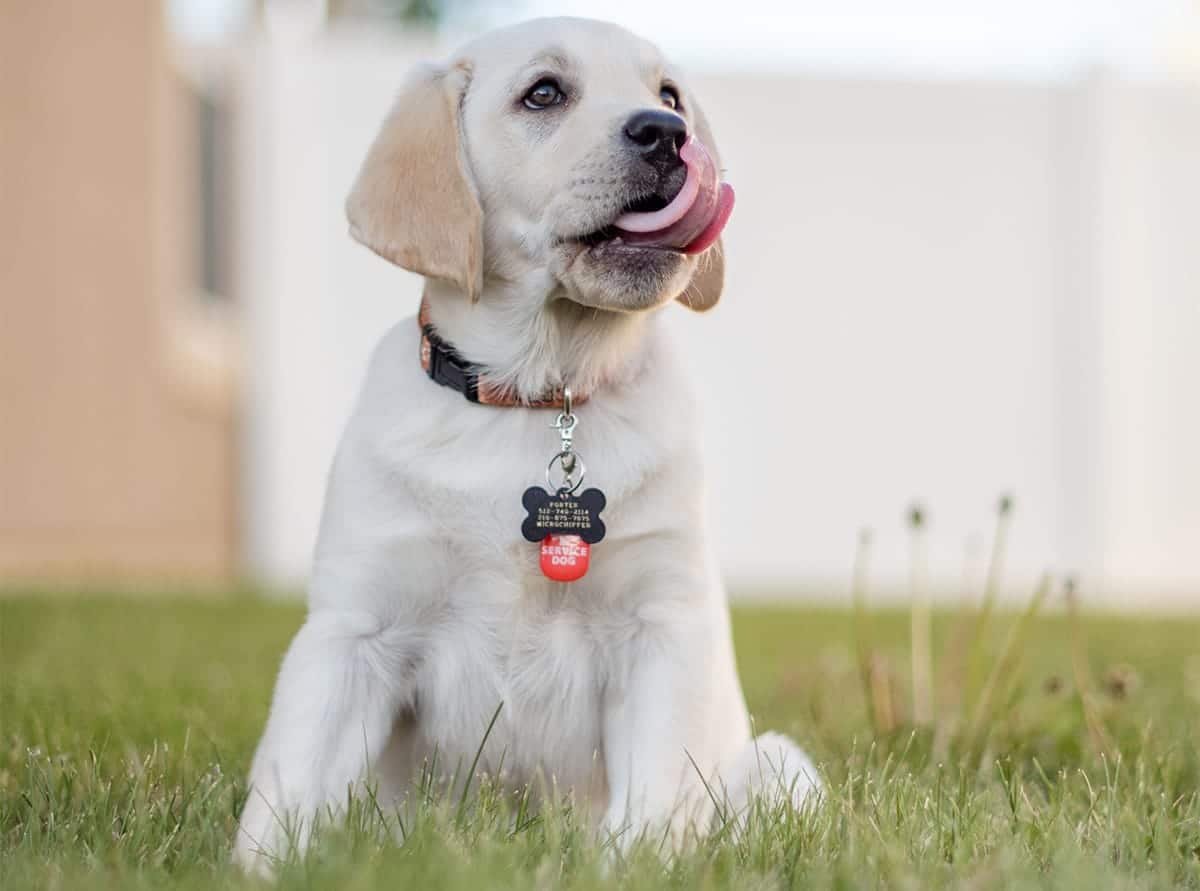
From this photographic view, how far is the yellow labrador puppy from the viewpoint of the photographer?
2199 mm

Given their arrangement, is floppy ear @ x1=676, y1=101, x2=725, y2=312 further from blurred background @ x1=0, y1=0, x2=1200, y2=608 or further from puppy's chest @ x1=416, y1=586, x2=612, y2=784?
blurred background @ x1=0, y1=0, x2=1200, y2=608

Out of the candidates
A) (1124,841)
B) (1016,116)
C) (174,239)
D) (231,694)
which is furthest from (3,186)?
(1124,841)

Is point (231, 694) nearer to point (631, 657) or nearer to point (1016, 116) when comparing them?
point (631, 657)

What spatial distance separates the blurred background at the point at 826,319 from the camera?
851cm

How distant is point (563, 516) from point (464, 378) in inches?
12.5

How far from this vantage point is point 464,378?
237cm

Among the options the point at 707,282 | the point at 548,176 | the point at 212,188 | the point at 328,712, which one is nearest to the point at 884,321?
the point at 212,188

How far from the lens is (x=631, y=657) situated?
2.26m

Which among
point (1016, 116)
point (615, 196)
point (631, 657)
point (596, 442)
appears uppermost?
point (1016, 116)

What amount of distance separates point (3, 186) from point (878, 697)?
580cm

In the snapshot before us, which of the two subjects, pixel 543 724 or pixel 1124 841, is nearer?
pixel 1124 841

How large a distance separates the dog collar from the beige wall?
4958mm

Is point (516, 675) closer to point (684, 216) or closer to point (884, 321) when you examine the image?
point (684, 216)

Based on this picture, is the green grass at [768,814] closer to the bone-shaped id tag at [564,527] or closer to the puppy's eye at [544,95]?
the bone-shaped id tag at [564,527]
